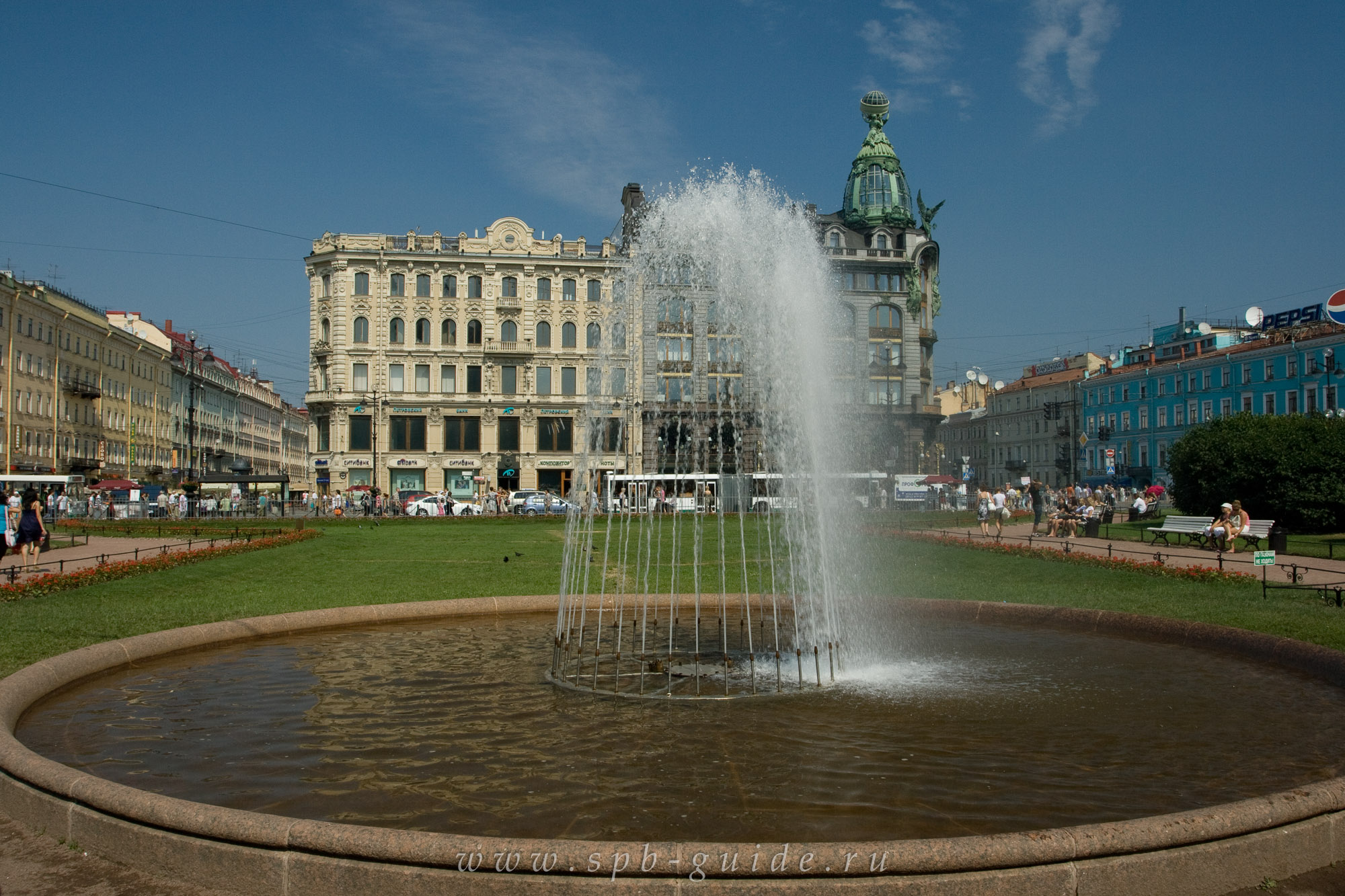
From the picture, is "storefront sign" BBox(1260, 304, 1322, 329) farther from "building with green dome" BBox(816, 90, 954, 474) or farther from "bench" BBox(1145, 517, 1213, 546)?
"bench" BBox(1145, 517, 1213, 546)

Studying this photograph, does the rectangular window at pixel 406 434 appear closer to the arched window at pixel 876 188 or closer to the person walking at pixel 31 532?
the arched window at pixel 876 188

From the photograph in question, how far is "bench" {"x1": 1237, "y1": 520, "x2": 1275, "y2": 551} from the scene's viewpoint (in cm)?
2448

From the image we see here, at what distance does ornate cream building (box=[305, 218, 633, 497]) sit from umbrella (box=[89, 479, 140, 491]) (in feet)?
41.1

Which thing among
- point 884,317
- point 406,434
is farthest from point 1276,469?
point 406,434

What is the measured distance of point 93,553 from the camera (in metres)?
25.3

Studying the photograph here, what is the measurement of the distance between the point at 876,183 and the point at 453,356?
3445 cm

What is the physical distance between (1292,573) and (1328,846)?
12.9m

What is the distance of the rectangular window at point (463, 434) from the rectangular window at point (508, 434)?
1412 millimetres

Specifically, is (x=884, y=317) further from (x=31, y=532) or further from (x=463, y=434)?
(x=31, y=532)

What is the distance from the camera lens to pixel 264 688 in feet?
32.7

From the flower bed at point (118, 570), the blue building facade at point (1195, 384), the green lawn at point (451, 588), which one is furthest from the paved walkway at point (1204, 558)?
the blue building facade at point (1195, 384)

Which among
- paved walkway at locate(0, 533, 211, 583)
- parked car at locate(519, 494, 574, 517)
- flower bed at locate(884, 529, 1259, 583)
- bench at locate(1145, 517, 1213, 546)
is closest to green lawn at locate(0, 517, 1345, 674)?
flower bed at locate(884, 529, 1259, 583)

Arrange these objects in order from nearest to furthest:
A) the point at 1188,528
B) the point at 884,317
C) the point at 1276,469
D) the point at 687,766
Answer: the point at 687,766
the point at 1188,528
the point at 1276,469
the point at 884,317

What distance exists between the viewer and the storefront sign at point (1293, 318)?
6919cm
